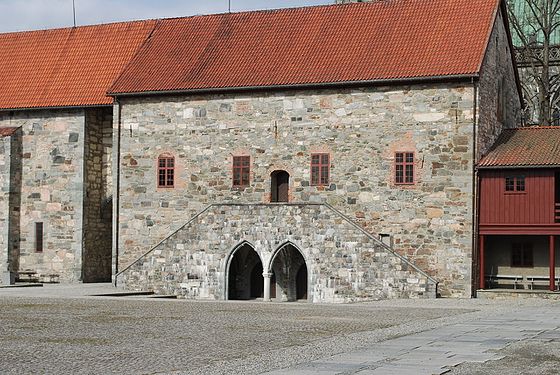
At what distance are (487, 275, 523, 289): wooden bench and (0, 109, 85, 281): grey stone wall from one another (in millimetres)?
16550

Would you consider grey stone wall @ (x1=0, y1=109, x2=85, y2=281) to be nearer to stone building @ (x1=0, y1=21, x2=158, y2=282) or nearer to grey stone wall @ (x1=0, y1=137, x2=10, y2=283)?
stone building @ (x1=0, y1=21, x2=158, y2=282)

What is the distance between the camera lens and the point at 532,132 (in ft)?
123

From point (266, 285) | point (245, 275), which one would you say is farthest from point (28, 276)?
point (266, 285)

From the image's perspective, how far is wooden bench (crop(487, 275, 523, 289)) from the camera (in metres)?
36.7

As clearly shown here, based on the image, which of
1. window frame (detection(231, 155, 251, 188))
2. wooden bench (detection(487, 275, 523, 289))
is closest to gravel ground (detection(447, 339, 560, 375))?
wooden bench (detection(487, 275, 523, 289))

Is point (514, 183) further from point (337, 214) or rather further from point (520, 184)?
point (337, 214)

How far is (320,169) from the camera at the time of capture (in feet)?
122

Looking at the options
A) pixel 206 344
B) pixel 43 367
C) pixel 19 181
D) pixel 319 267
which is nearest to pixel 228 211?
pixel 319 267

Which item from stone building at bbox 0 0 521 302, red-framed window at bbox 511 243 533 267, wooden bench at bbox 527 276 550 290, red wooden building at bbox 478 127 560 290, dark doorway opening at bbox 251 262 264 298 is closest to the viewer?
red wooden building at bbox 478 127 560 290

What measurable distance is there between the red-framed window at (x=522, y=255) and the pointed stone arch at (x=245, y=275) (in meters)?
9.36

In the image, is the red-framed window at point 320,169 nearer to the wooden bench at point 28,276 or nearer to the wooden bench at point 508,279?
the wooden bench at point 508,279

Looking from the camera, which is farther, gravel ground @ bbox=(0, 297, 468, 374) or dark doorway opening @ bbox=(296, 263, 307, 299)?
dark doorway opening @ bbox=(296, 263, 307, 299)

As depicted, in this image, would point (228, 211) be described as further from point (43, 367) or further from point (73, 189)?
point (43, 367)

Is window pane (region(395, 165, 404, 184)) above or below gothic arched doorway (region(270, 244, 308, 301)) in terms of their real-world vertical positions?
above
